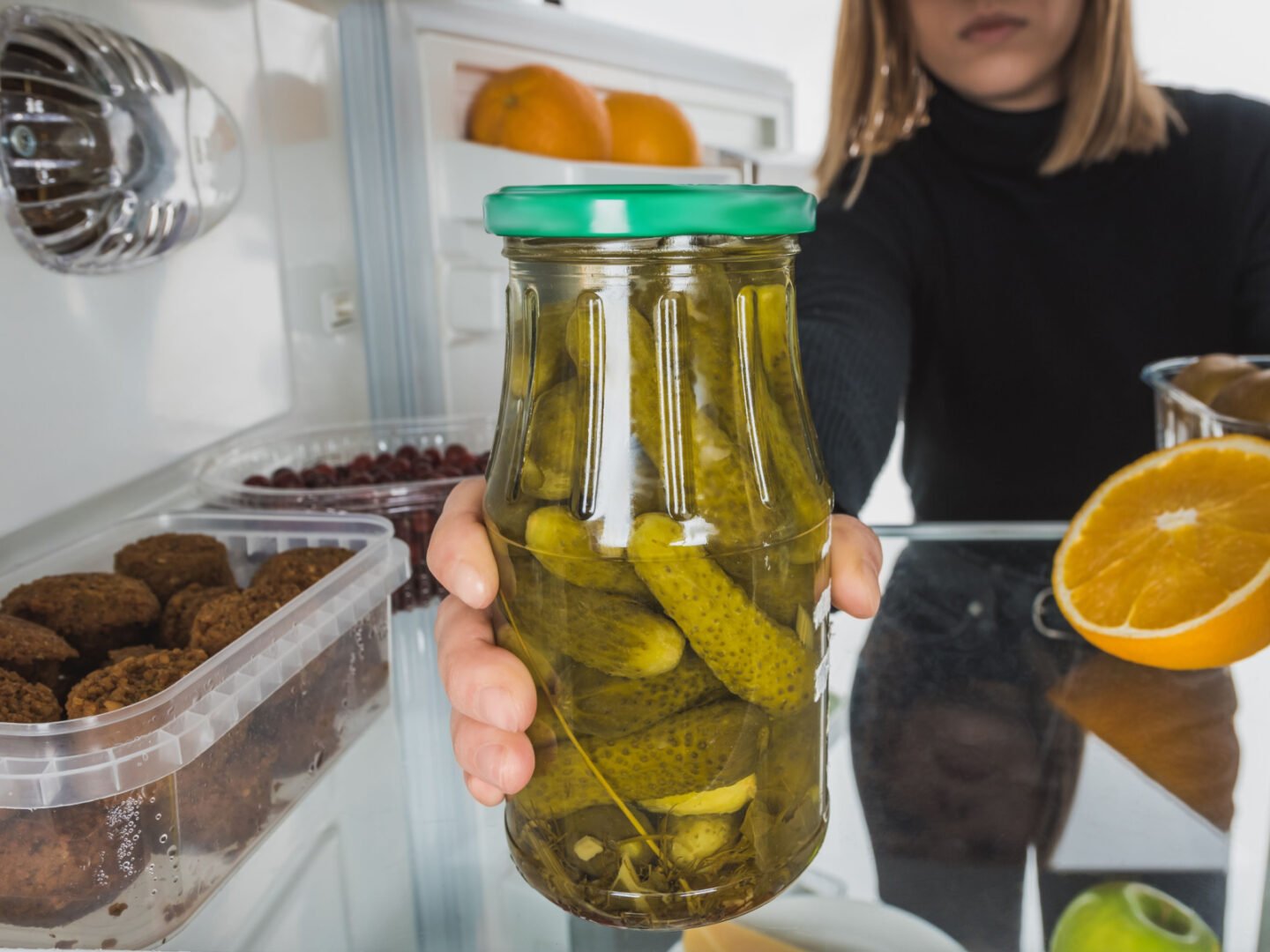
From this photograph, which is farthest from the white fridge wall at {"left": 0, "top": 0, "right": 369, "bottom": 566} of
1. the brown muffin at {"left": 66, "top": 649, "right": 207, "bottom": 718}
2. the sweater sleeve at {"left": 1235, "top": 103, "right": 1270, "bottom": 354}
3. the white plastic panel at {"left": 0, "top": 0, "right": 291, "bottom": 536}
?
the sweater sleeve at {"left": 1235, "top": 103, "right": 1270, "bottom": 354}

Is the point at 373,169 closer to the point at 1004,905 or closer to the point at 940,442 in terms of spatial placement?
the point at 940,442

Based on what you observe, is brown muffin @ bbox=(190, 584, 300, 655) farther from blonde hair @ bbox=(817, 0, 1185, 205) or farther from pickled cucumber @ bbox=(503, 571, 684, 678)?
blonde hair @ bbox=(817, 0, 1185, 205)

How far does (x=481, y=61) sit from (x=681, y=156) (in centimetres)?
24

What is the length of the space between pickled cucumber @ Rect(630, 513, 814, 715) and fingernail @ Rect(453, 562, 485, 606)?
0.24 feet

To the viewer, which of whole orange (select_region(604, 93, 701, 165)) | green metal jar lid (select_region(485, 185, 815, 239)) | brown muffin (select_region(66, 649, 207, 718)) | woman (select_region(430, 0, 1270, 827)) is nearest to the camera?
green metal jar lid (select_region(485, 185, 815, 239))

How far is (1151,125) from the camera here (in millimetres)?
1055

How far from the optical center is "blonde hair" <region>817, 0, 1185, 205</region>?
3.34 ft

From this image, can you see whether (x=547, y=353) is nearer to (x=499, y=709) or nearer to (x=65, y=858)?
(x=499, y=709)

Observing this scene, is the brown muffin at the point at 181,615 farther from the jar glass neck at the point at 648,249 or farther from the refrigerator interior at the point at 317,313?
the jar glass neck at the point at 648,249

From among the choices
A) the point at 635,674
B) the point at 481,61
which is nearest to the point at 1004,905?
the point at 635,674

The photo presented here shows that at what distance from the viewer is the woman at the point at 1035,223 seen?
1.01 meters

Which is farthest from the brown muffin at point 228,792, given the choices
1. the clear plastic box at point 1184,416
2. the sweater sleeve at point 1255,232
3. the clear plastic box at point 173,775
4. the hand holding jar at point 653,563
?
the sweater sleeve at point 1255,232

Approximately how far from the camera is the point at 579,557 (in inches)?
13.1

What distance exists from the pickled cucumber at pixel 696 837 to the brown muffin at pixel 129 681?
0.21m
